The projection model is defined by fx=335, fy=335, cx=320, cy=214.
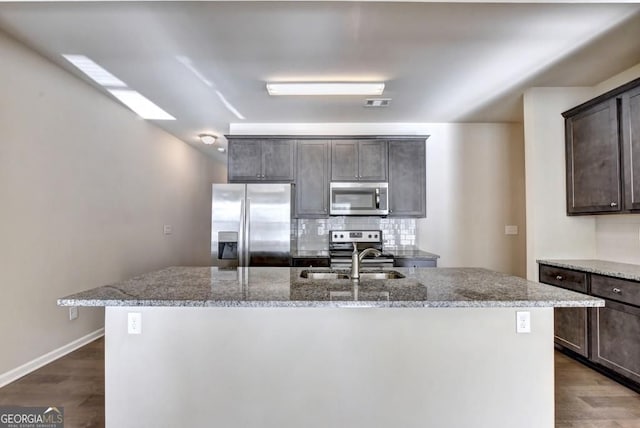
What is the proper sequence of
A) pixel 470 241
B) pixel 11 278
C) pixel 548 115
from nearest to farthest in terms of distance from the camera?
1. pixel 11 278
2. pixel 548 115
3. pixel 470 241

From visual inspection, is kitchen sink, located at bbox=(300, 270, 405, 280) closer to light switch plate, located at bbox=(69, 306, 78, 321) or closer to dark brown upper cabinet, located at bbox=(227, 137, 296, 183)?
dark brown upper cabinet, located at bbox=(227, 137, 296, 183)

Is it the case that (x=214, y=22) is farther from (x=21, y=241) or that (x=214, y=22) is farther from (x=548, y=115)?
(x=548, y=115)

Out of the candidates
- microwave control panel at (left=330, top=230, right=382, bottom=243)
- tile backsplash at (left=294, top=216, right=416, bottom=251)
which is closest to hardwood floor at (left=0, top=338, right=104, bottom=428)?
tile backsplash at (left=294, top=216, right=416, bottom=251)

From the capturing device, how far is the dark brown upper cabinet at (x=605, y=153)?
8.30ft

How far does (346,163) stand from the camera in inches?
161

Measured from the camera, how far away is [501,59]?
269cm

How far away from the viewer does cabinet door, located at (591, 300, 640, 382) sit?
2315 millimetres

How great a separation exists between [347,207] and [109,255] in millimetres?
2698

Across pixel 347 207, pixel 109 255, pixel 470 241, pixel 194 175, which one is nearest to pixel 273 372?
pixel 347 207

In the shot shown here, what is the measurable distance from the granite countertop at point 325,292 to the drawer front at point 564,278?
3.88ft

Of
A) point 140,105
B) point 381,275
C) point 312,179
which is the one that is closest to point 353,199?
point 312,179

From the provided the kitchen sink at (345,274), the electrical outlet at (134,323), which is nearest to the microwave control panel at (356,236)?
the kitchen sink at (345,274)

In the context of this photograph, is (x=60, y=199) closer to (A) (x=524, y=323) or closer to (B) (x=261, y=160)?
(B) (x=261, y=160)

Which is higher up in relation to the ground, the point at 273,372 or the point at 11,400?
the point at 273,372
